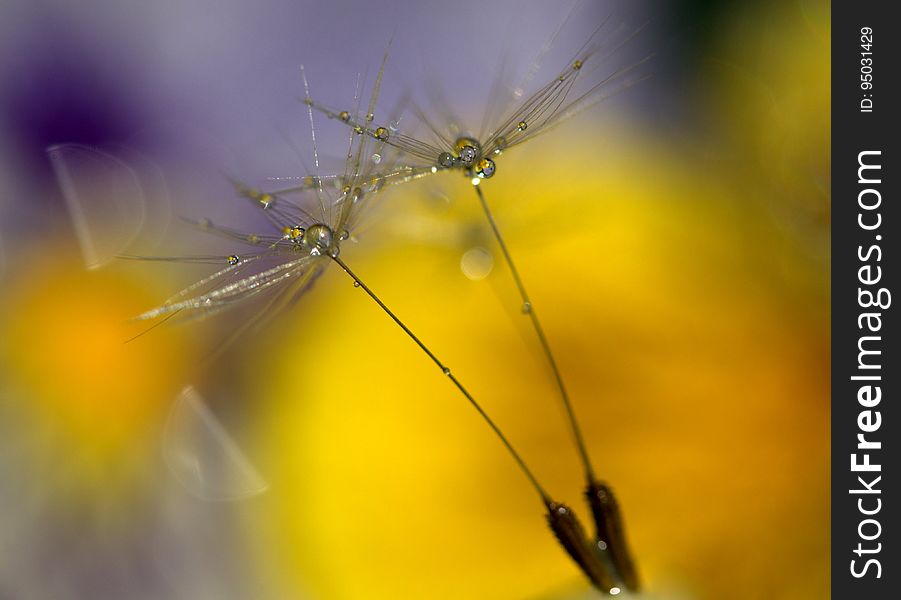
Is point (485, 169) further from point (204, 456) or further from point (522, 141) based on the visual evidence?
point (204, 456)

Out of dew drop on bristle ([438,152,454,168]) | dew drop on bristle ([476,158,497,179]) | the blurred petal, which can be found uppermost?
dew drop on bristle ([438,152,454,168])

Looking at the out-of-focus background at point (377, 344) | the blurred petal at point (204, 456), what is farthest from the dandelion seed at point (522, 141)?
the blurred petal at point (204, 456)

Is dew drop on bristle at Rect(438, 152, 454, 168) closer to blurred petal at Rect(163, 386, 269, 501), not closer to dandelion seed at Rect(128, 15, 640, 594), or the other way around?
dandelion seed at Rect(128, 15, 640, 594)

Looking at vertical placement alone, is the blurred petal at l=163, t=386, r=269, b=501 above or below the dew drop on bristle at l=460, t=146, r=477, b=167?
below

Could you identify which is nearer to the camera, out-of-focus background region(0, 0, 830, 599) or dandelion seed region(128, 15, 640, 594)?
dandelion seed region(128, 15, 640, 594)

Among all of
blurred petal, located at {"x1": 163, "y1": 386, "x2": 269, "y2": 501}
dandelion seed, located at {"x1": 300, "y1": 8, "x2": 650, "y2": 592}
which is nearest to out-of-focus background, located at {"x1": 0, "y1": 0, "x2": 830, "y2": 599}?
blurred petal, located at {"x1": 163, "y1": 386, "x2": 269, "y2": 501}

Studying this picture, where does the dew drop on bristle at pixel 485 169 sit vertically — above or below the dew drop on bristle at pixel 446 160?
below

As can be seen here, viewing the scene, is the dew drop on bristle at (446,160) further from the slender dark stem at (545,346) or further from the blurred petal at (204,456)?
the blurred petal at (204,456)

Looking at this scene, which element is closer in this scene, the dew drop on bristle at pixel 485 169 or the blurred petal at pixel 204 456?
the dew drop on bristle at pixel 485 169

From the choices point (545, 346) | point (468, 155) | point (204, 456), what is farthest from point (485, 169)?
point (204, 456)
